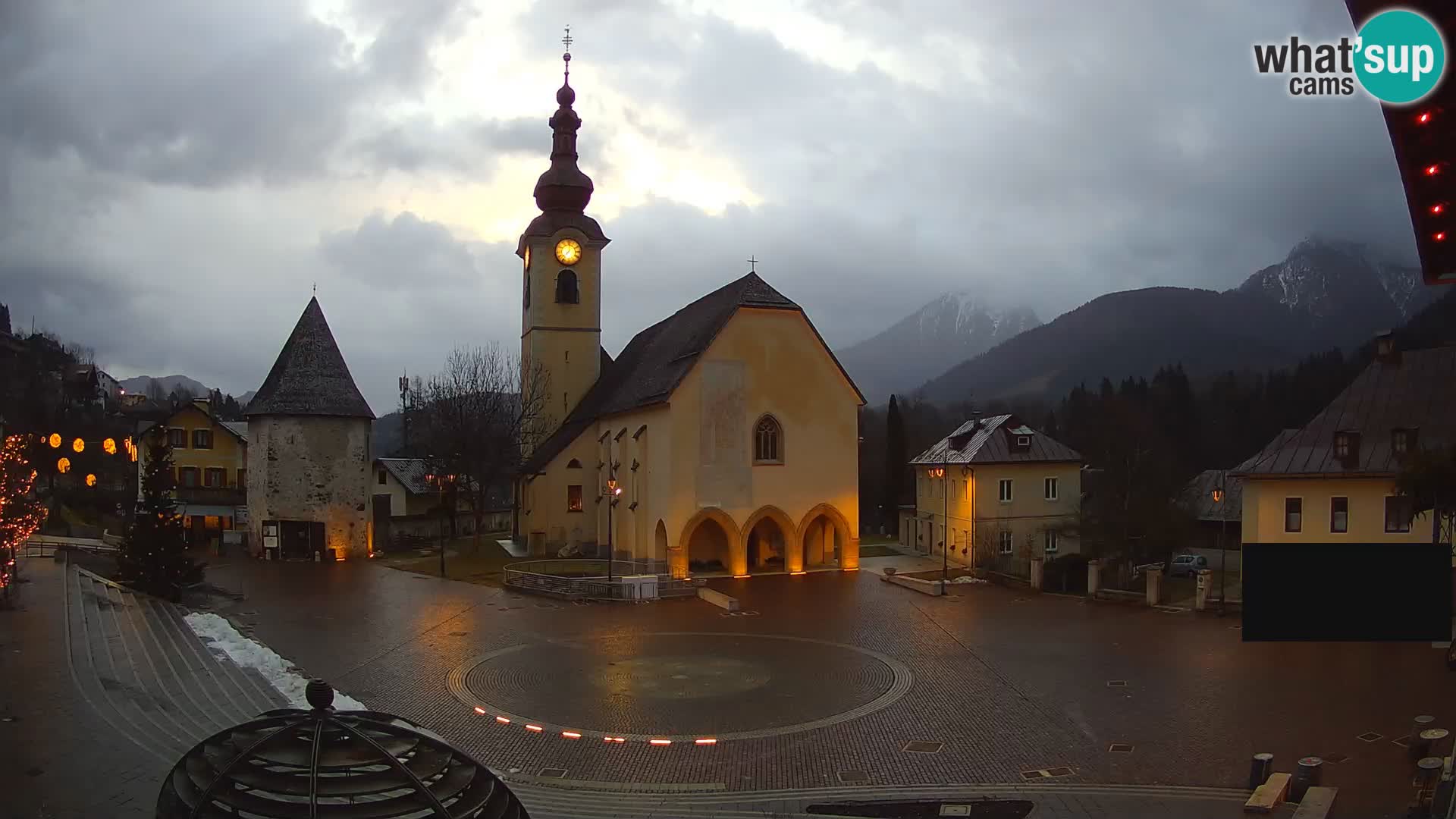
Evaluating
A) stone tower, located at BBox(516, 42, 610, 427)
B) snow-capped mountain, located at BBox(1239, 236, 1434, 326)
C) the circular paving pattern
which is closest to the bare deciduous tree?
stone tower, located at BBox(516, 42, 610, 427)

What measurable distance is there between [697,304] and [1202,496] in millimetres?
22780

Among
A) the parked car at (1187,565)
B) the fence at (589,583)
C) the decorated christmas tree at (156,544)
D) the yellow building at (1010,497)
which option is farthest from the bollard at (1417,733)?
the decorated christmas tree at (156,544)

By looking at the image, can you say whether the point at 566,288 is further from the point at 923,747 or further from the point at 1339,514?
the point at 923,747

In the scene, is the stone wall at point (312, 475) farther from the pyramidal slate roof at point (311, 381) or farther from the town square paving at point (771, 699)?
the town square paving at point (771, 699)

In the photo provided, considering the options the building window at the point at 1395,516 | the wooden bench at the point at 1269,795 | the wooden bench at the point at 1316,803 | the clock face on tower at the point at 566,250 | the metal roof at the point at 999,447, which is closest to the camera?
the wooden bench at the point at 1316,803

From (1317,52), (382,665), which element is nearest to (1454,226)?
(1317,52)

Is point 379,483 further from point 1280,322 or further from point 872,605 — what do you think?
point 1280,322

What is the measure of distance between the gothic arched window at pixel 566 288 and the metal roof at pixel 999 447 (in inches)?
778

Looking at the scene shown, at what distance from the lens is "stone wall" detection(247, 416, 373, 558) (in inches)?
1608

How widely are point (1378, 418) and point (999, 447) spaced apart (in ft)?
55.1

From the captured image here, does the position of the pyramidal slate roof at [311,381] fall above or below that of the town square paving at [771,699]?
above

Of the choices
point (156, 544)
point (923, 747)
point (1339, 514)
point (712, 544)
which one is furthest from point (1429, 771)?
point (156, 544)

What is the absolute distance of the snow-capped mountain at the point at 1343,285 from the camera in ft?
362

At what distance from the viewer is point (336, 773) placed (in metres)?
4.95
